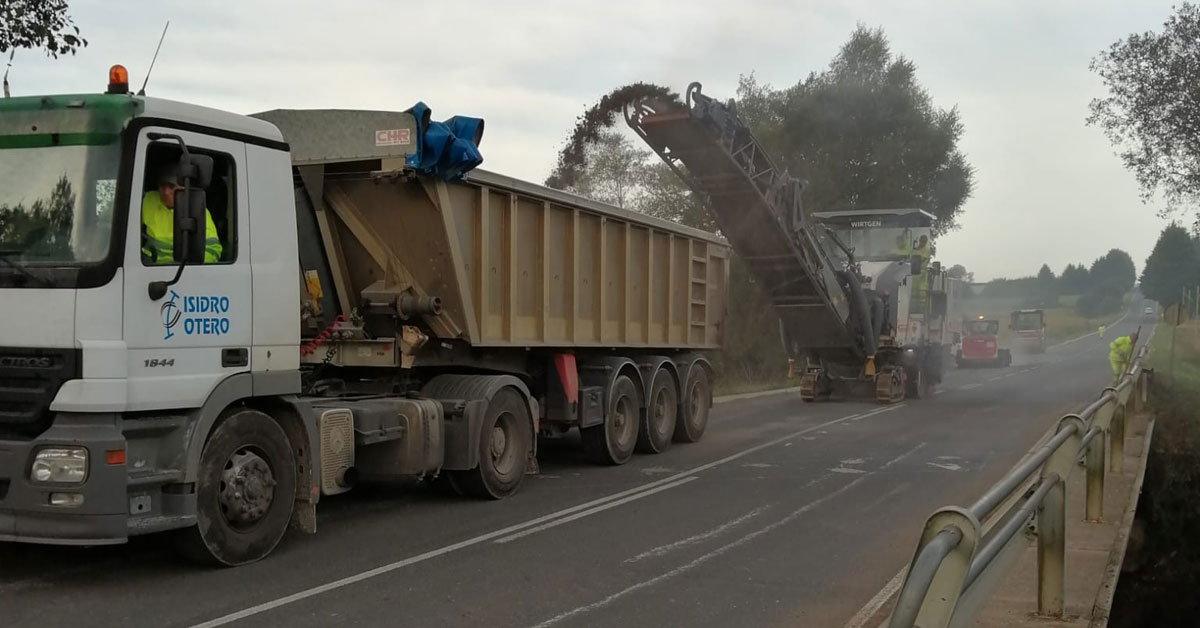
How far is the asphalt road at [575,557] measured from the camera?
5.50m

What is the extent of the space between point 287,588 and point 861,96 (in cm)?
Result: 3359

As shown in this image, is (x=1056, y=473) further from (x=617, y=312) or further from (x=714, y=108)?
(x=714, y=108)

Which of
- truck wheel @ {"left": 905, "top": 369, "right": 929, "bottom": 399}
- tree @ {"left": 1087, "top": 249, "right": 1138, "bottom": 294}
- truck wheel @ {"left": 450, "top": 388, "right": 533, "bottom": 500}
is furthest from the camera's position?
tree @ {"left": 1087, "top": 249, "right": 1138, "bottom": 294}

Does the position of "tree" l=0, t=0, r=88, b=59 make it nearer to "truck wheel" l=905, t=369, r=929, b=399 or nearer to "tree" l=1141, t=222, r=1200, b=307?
"truck wheel" l=905, t=369, r=929, b=399

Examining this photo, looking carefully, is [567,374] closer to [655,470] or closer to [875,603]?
[655,470]

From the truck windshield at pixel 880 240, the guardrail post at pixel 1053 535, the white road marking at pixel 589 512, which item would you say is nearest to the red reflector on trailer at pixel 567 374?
the white road marking at pixel 589 512

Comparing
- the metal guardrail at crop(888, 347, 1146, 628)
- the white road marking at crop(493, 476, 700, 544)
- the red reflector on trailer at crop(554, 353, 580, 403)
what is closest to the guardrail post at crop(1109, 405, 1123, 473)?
the metal guardrail at crop(888, 347, 1146, 628)

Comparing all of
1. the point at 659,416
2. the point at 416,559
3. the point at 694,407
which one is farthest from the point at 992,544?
the point at 694,407

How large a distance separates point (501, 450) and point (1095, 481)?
4.98m

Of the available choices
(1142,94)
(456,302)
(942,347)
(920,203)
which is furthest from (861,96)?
(456,302)

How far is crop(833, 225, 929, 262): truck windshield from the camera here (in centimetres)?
2042

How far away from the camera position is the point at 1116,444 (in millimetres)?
9844

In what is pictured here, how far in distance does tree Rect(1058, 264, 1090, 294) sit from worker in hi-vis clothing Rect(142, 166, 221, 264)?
15935 centimetres

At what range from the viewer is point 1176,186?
84.6ft
